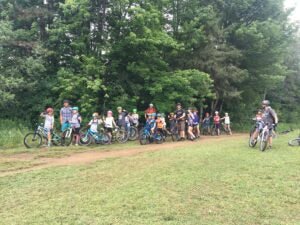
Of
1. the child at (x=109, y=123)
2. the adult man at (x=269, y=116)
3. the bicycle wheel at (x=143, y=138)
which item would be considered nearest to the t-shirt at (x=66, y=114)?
the child at (x=109, y=123)

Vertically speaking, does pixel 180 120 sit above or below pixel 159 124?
above

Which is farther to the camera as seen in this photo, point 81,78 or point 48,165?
point 81,78

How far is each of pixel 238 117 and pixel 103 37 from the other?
52.9ft

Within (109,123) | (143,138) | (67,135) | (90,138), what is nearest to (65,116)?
(67,135)

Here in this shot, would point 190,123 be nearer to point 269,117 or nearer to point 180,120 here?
point 180,120

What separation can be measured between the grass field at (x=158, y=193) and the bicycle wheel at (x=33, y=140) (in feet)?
12.2

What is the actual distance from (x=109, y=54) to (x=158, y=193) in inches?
500

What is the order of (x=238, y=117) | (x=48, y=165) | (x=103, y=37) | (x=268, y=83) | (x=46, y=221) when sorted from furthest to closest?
1. (x=238, y=117)
2. (x=268, y=83)
3. (x=103, y=37)
4. (x=48, y=165)
5. (x=46, y=221)

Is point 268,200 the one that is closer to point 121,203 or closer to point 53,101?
point 121,203

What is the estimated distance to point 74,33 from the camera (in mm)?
17625

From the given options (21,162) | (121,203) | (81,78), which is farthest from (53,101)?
(121,203)

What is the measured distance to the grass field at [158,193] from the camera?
16.0 feet

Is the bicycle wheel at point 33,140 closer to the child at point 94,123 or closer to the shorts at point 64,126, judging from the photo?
the shorts at point 64,126

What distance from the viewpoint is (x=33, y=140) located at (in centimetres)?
1234
